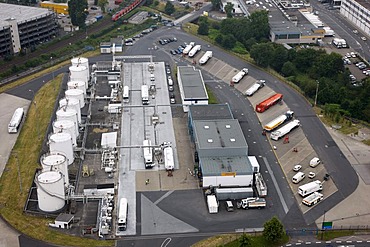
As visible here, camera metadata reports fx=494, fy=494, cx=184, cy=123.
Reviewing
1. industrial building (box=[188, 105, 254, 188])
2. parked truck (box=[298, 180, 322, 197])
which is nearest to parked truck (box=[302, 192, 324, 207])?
parked truck (box=[298, 180, 322, 197])

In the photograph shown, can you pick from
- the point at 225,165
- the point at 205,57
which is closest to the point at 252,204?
the point at 225,165

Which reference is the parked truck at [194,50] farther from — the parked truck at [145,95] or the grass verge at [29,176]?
the grass verge at [29,176]

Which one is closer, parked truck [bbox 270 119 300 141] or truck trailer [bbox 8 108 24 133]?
parked truck [bbox 270 119 300 141]

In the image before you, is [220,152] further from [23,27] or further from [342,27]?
[342,27]

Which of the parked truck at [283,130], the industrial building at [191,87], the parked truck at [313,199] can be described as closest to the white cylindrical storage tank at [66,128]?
the industrial building at [191,87]

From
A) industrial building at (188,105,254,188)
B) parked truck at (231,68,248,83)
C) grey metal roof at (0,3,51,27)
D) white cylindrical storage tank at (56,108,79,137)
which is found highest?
industrial building at (188,105,254,188)

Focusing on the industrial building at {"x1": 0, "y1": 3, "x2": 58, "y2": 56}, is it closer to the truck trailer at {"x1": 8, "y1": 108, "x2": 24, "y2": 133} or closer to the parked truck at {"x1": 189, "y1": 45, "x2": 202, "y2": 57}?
the truck trailer at {"x1": 8, "y1": 108, "x2": 24, "y2": 133}
